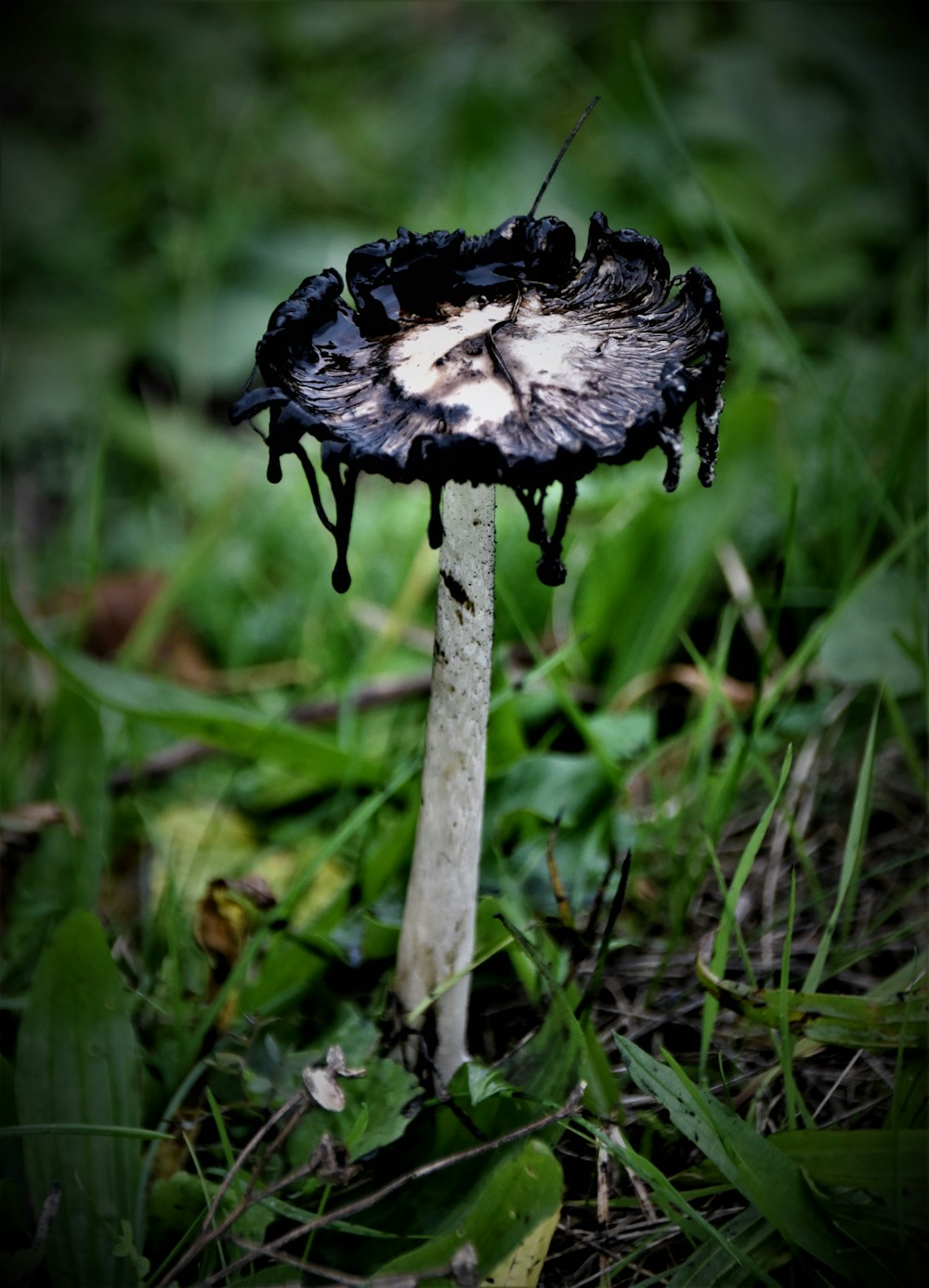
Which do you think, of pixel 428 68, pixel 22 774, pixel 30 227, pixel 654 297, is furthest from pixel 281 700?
pixel 428 68

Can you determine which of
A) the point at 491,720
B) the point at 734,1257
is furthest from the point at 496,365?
the point at 734,1257

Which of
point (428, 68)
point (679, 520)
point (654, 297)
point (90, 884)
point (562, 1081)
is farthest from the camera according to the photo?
point (428, 68)

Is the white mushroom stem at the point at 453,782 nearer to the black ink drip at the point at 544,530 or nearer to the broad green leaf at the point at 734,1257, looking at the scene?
the black ink drip at the point at 544,530

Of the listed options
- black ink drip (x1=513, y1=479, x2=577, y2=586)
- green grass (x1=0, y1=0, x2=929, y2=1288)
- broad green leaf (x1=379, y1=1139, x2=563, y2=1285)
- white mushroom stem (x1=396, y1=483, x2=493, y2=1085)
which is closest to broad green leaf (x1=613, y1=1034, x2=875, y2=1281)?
green grass (x1=0, y1=0, x2=929, y2=1288)

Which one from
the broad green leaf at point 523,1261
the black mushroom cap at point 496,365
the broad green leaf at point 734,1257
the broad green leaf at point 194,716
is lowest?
the broad green leaf at point 734,1257

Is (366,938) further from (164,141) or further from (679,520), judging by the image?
(164,141)

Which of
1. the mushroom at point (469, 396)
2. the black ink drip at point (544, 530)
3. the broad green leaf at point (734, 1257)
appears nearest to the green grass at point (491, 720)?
the broad green leaf at point (734, 1257)

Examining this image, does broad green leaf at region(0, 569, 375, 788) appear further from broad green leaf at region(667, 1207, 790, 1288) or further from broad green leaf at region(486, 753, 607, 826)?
broad green leaf at region(667, 1207, 790, 1288)
